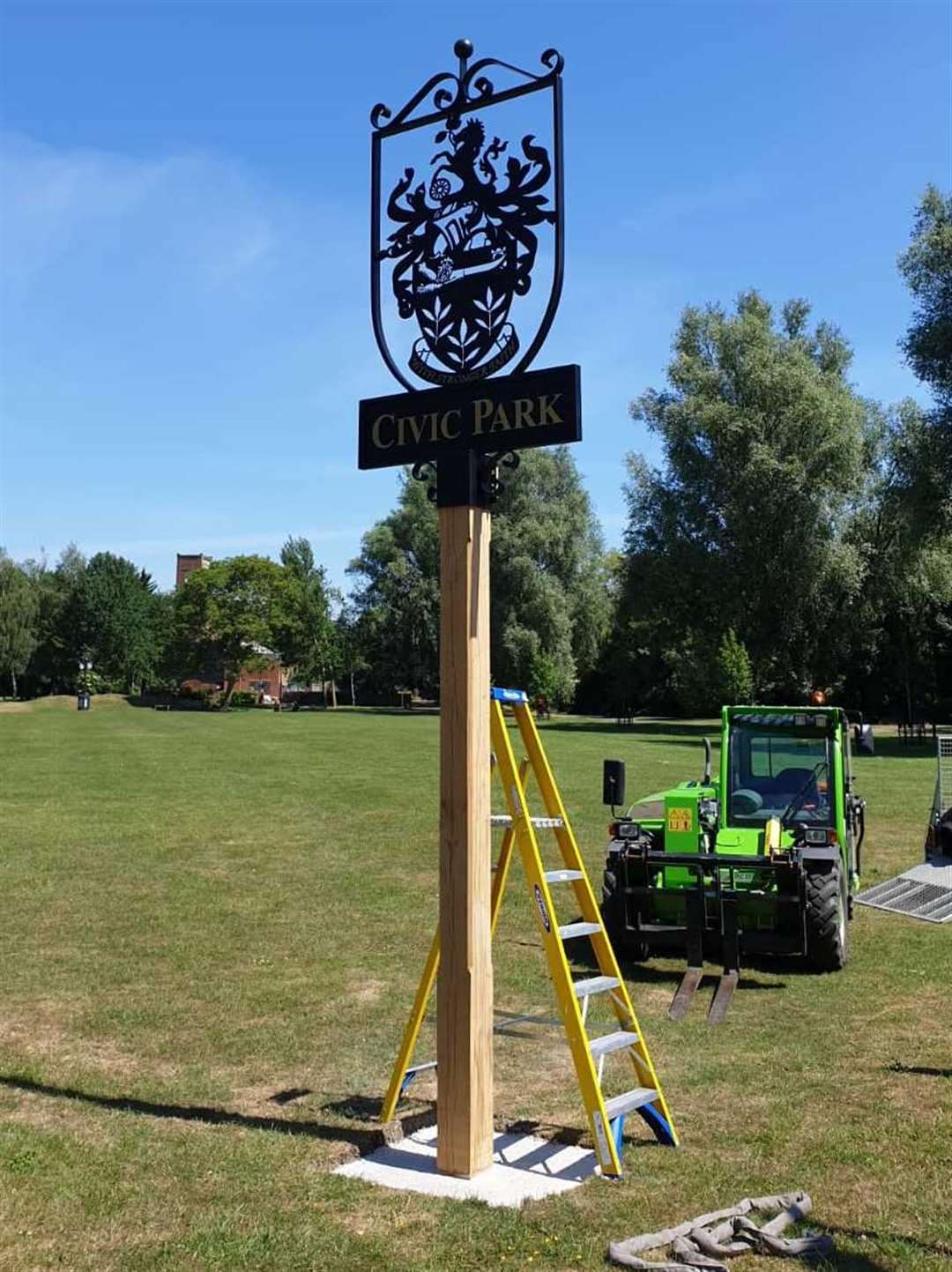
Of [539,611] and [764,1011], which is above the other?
[539,611]

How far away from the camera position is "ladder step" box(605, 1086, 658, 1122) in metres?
5.68

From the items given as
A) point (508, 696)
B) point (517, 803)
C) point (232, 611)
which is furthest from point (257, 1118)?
point (232, 611)

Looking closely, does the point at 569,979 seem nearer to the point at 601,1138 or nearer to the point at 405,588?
the point at 601,1138

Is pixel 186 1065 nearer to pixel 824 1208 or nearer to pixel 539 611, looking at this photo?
pixel 824 1208

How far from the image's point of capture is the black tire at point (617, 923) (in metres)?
10.3

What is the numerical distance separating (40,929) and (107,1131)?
5.98 metres

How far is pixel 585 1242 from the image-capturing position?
4844 mm

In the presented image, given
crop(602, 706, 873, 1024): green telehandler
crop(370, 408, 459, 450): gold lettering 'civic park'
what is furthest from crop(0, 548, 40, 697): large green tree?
crop(370, 408, 459, 450): gold lettering 'civic park'

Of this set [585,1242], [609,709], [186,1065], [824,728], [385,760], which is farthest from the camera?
[609,709]

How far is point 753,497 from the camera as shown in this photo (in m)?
48.0

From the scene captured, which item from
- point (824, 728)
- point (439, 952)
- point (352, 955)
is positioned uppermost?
point (824, 728)

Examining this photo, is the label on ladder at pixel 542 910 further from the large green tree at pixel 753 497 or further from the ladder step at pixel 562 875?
the large green tree at pixel 753 497

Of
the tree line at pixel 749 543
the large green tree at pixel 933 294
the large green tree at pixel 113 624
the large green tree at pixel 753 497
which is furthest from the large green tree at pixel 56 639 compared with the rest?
the large green tree at pixel 933 294

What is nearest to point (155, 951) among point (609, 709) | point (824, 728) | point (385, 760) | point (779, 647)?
point (824, 728)
